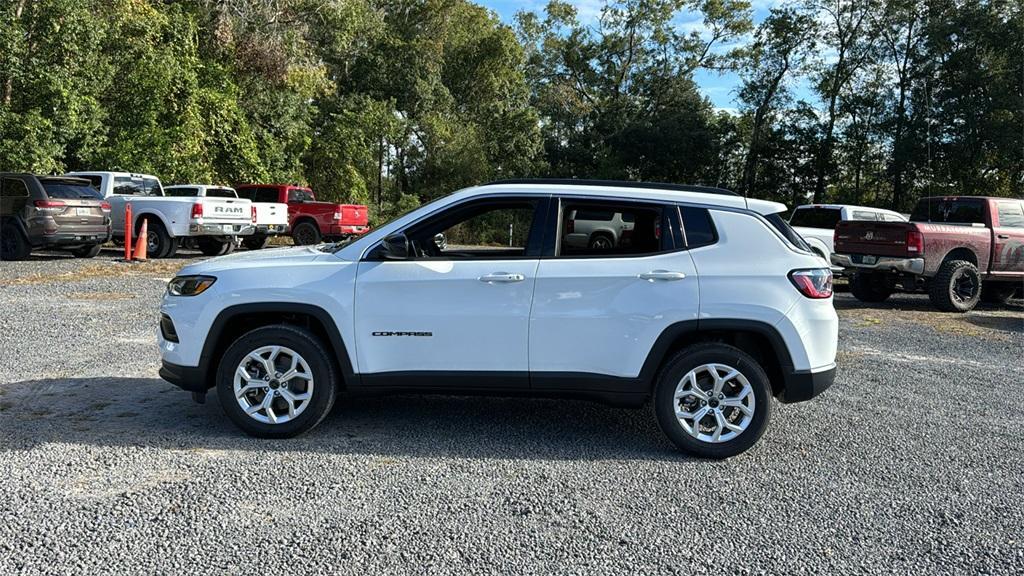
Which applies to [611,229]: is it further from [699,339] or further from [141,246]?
[141,246]

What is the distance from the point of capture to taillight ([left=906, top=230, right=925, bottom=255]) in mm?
12047

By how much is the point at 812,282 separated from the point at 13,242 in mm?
15263

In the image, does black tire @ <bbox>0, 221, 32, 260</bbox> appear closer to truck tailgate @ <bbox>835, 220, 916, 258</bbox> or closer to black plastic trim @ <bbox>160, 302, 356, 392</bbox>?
black plastic trim @ <bbox>160, 302, 356, 392</bbox>

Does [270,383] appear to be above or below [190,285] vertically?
below

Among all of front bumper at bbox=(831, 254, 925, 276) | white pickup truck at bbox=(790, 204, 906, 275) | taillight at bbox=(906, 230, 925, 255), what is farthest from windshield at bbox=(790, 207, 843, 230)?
taillight at bbox=(906, 230, 925, 255)

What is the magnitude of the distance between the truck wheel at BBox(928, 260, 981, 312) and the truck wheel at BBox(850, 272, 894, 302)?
40.0 inches

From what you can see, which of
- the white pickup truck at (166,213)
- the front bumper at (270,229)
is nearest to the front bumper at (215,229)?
the white pickup truck at (166,213)

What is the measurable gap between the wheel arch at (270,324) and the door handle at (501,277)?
0.95 m

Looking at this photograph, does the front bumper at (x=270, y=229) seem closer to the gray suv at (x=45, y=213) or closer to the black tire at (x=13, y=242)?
the gray suv at (x=45, y=213)

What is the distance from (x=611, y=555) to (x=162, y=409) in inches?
142

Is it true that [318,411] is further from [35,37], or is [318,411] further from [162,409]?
[35,37]

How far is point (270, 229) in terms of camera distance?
19125 mm

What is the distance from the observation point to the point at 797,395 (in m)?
4.72

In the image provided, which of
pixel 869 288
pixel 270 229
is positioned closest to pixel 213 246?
pixel 270 229
